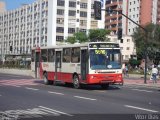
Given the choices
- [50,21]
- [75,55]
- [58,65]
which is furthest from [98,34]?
[75,55]

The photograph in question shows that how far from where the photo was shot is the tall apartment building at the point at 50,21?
124812 millimetres

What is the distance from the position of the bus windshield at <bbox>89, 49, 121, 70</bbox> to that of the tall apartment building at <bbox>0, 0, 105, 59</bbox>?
9618cm

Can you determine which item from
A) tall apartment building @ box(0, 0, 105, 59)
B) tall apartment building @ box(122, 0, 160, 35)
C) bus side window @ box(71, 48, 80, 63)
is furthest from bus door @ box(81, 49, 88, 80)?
tall apartment building @ box(122, 0, 160, 35)

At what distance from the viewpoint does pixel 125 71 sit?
56.4 metres

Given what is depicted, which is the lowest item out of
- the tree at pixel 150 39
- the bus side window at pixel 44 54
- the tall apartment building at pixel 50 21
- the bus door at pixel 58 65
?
the bus door at pixel 58 65

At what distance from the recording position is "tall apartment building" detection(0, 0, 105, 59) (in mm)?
124812

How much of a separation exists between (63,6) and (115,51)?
103 m

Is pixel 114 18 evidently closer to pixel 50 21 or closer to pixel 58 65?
pixel 50 21

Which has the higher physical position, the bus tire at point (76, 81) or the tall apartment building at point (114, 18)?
the tall apartment building at point (114, 18)

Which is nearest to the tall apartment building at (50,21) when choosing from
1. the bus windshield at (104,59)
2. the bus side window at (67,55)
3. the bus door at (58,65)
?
the bus door at (58,65)

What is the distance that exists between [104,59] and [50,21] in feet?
328

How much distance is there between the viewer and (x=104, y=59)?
25.6 meters

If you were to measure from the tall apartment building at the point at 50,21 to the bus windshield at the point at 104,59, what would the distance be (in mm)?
96185

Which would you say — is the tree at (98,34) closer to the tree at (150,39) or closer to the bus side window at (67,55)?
the tree at (150,39)
